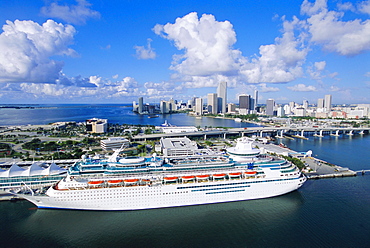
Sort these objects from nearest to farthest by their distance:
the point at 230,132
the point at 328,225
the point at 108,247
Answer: the point at 108,247 < the point at 328,225 < the point at 230,132

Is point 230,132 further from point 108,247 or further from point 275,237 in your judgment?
point 108,247

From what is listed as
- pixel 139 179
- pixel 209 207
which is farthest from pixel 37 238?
pixel 209 207

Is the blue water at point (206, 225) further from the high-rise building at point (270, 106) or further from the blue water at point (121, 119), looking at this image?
the high-rise building at point (270, 106)

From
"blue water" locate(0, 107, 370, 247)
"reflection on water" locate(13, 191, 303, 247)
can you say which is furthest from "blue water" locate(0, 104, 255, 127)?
"reflection on water" locate(13, 191, 303, 247)

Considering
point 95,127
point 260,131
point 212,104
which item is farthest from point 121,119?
point 260,131

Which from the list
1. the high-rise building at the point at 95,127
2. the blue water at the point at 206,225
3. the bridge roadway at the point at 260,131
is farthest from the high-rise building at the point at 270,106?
the blue water at the point at 206,225

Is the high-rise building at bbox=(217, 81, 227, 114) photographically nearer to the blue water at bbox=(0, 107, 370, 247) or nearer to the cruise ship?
the cruise ship
